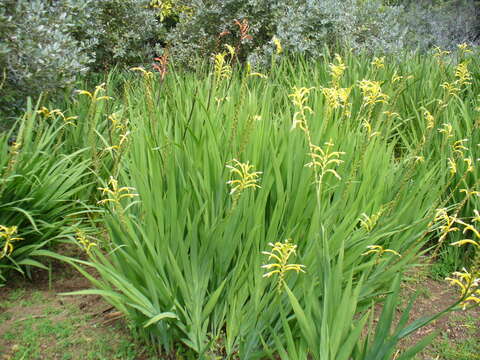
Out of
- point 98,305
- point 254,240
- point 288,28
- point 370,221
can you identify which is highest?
point 288,28

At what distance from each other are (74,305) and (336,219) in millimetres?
1219

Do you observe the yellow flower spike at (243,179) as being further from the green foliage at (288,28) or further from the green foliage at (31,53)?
the green foliage at (288,28)

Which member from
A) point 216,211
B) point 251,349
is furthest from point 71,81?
point 251,349

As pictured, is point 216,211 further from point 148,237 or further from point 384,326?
point 384,326

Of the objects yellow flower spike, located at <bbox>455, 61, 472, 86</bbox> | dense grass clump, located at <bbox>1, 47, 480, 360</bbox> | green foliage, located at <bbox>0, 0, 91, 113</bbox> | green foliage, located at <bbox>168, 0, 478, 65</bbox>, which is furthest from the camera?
green foliage, located at <bbox>168, 0, 478, 65</bbox>

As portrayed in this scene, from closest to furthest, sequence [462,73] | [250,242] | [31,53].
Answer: [250,242]
[462,73]
[31,53]

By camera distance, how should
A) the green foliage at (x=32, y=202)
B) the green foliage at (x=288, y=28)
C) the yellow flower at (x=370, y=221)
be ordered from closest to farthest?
the yellow flower at (x=370, y=221), the green foliage at (x=32, y=202), the green foliage at (x=288, y=28)

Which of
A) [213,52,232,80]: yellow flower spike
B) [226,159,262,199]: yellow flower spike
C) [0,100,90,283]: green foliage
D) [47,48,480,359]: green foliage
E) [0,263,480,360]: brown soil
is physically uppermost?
[213,52,232,80]: yellow flower spike

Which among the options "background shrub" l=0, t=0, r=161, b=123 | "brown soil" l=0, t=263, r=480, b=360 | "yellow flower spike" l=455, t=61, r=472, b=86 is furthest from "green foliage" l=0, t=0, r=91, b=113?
"yellow flower spike" l=455, t=61, r=472, b=86

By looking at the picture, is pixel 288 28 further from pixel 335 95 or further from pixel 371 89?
pixel 335 95

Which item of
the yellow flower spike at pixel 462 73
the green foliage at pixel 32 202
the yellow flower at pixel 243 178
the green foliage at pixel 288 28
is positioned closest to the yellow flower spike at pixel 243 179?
the yellow flower at pixel 243 178

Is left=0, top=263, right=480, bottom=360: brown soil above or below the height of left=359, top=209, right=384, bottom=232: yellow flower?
below

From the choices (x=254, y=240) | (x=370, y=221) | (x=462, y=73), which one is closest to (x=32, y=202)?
(x=254, y=240)

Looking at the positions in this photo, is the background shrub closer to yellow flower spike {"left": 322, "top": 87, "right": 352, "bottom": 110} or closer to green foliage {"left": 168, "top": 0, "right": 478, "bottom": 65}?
green foliage {"left": 168, "top": 0, "right": 478, "bottom": 65}
